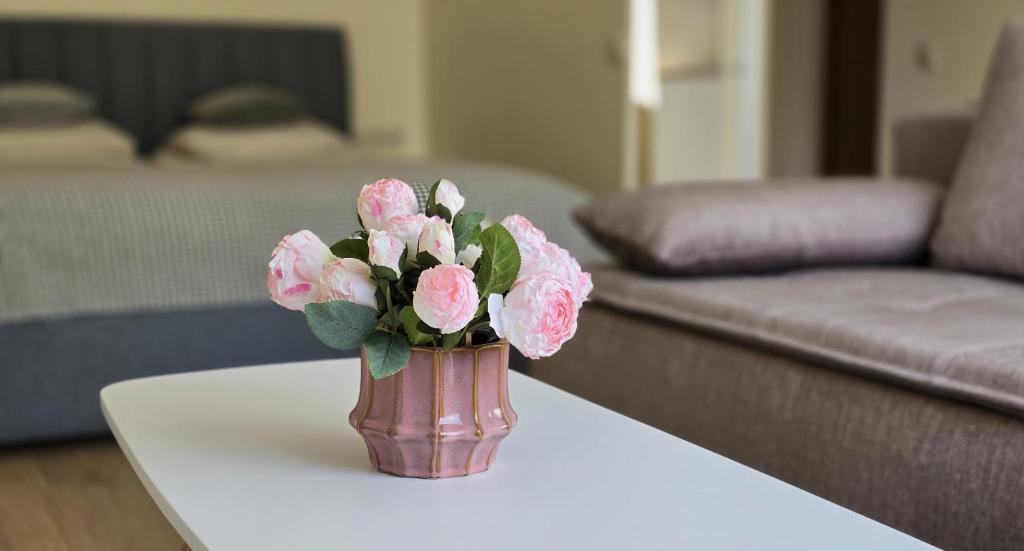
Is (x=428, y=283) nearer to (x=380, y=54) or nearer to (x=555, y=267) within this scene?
(x=555, y=267)

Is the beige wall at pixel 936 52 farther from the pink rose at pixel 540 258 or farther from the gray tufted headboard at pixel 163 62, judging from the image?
the pink rose at pixel 540 258

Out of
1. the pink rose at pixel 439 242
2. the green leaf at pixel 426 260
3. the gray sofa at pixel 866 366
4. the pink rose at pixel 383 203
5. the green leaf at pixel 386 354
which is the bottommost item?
the gray sofa at pixel 866 366

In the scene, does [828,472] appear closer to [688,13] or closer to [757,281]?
[757,281]

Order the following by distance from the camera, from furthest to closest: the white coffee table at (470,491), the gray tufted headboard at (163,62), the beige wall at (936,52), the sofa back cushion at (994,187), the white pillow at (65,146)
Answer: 1. the gray tufted headboard at (163,62)
2. the beige wall at (936,52)
3. the white pillow at (65,146)
4. the sofa back cushion at (994,187)
5. the white coffee table at (470,491)

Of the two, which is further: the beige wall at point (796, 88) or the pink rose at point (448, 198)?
the beige wall at point (796, 88)

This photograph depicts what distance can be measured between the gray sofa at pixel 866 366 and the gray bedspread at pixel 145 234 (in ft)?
1.82

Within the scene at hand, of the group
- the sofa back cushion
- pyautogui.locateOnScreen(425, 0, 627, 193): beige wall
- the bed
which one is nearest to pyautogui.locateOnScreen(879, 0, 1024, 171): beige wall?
pyautogui.locateOnScreen(425, 0, 627, 193): beige wall

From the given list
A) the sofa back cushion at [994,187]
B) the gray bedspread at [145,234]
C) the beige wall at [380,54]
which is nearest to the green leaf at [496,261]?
the gray bedspread at [145,234]

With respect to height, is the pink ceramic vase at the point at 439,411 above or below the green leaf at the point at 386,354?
below

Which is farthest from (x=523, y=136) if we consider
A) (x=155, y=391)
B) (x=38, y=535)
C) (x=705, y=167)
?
(x=155, y=391)

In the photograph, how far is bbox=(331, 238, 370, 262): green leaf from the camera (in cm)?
112

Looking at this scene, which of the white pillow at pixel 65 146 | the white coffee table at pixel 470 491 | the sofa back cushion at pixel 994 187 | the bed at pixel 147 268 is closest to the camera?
the white coffee table at pixel 470 491

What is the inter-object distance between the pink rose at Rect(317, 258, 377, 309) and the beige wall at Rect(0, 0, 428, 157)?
4439 mm

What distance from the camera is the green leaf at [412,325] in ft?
3.41
